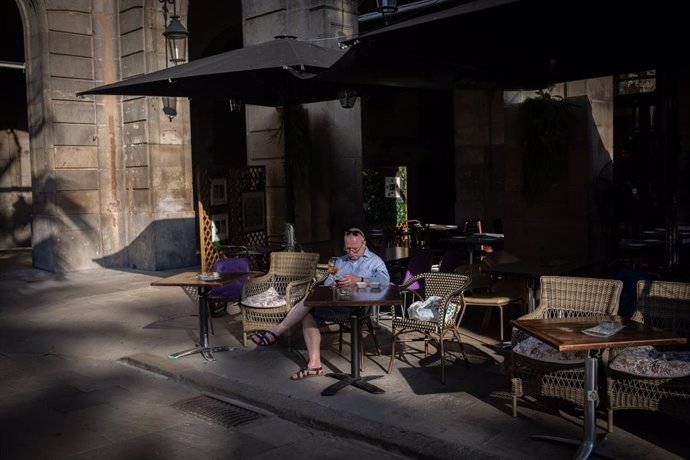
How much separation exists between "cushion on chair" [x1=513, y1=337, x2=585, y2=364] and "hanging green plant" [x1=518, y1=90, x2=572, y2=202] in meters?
4.09

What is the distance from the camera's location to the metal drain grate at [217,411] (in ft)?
18.6

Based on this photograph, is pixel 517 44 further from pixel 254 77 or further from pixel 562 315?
pixel 254 77

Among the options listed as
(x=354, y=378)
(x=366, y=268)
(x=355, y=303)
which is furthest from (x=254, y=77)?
(x=354, y=378)

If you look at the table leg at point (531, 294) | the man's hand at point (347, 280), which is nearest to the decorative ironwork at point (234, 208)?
the man's hand at point (347, 280)

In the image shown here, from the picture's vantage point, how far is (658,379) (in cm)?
463

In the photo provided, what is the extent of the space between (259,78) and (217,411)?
387 centimetres

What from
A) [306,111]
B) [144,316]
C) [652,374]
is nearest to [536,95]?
[306,111]

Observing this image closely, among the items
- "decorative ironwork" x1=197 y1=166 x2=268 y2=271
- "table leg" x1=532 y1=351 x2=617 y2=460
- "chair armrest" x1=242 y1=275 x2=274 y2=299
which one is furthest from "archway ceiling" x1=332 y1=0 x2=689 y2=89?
"decorative ironwork" x1=197 y1=166 x2=268 y2=271

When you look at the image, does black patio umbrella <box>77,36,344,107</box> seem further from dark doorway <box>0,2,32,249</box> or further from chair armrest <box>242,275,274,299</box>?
dark doorway <box>0,2,32,249</box>

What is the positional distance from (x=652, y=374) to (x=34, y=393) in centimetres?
511

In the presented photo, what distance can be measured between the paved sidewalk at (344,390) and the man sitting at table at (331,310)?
0.23 m

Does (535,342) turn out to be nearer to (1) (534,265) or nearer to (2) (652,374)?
(2) (652,374)

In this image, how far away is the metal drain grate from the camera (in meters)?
5.67

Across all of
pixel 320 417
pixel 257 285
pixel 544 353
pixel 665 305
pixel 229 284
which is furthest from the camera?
pixel 229 284
